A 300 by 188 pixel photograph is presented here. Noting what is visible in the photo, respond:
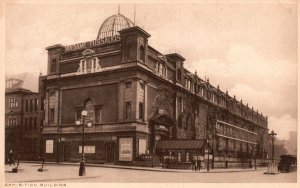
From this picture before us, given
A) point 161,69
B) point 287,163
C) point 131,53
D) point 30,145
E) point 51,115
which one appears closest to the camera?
point 287,163

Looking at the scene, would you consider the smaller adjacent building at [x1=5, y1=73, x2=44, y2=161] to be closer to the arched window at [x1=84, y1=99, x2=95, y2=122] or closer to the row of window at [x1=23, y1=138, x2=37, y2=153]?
the row of window at [x1=23, y1=138, x2=37, y2=153]

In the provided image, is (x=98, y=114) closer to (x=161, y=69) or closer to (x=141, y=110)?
(x=141, y=110)

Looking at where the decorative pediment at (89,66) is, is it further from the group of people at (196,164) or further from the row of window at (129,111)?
the group of people at (196,164)

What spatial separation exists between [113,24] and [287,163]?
24.1 feet

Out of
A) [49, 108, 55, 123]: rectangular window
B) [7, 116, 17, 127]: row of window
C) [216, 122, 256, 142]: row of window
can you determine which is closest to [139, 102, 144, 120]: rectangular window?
[216, 122, 256, 142]: row of window

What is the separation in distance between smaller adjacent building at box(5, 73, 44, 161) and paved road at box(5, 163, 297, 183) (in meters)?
1.08

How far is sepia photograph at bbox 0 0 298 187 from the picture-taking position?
634 inches

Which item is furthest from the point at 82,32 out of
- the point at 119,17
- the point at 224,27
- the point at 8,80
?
the point at 224,27

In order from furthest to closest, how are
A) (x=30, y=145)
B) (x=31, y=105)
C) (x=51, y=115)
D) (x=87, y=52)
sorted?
(x=51, y=115) → (x=31, y=105) → (x=87, y=52) → (x=30, y=145)

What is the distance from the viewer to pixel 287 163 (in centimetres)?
1661

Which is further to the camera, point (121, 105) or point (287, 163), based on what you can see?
point (121, 105)

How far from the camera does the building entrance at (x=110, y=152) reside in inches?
814

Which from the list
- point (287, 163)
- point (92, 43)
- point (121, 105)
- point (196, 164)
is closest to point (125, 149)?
point (121, 105)

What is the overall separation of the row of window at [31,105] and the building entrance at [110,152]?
3.15 m
